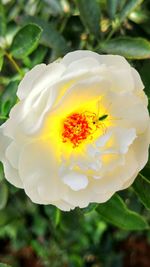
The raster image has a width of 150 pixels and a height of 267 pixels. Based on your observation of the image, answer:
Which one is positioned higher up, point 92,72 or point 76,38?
point 92,72

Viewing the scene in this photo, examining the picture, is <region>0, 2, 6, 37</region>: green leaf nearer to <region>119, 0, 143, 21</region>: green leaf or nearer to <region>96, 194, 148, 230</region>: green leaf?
<region>119, 0, 143, 21</region>: green leaf

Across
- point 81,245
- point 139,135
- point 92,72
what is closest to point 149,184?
point 139,135

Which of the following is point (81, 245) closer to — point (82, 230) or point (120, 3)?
point (82, 230)

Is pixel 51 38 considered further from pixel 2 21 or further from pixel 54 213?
pixel 54 213

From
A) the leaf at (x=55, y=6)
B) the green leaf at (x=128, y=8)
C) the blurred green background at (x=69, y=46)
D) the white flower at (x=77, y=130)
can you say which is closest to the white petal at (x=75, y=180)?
the white flower at (x=77, y=130)

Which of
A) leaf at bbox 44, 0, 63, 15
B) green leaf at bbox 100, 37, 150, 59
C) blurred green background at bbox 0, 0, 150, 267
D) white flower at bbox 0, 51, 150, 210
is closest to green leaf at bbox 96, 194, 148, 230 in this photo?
blurred green background at bbox 0, 0, 150, 267

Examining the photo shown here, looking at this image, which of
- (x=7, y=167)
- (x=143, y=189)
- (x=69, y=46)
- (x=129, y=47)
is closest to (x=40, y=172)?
(x=7, y=167)
